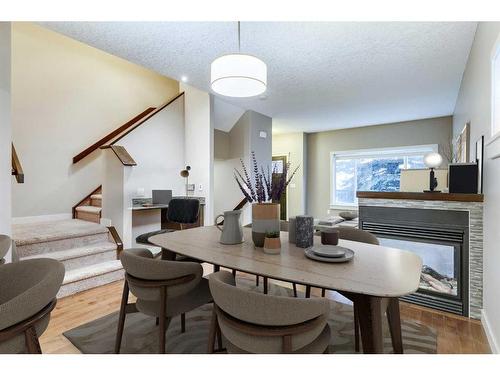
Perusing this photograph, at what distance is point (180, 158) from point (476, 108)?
3.96 meters

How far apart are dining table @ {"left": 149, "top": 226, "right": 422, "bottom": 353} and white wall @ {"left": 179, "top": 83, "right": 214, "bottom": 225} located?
262 cm

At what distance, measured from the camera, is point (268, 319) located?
1020 millimetres

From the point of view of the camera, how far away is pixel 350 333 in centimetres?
211

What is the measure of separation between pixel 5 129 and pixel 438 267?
397cm

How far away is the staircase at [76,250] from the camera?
2895 millimetres

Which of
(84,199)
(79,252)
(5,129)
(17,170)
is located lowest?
(79,252)

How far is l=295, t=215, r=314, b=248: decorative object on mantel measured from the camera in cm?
171

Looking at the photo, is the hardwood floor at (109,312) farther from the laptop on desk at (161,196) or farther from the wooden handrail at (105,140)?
the wooden handrail at (105,140)

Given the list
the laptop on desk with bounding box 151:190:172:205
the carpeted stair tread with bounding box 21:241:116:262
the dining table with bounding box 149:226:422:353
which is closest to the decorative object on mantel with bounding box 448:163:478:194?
the dining table with bounding box 149:226:422:353

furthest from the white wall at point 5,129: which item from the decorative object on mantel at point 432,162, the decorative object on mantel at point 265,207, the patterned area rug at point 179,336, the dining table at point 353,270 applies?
the decorative object on mantel at point 432,162

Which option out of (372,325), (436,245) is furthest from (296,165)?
(372,325)

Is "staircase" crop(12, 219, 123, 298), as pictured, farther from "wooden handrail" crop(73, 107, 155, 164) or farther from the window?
the window

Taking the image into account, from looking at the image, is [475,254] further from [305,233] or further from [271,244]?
[271,244]
